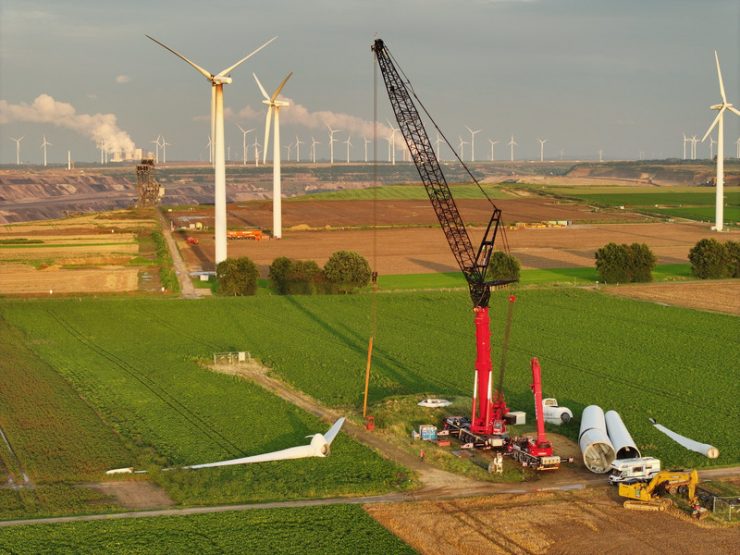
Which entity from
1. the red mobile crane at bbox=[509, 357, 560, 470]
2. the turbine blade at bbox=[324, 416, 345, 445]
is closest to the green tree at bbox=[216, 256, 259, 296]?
the turbine blade at bbox=[324, 416, 345, 445]

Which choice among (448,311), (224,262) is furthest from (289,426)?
(224,262)

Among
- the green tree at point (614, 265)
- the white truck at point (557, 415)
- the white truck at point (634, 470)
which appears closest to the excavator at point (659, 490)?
the white truck at point (634, 470)

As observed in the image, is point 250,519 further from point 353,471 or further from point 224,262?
point 224,262

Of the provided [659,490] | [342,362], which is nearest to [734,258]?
[342,362]

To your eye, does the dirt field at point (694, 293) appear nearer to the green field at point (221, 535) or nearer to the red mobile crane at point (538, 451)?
the red mobile crane at point (538, 451)

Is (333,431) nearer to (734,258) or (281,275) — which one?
(281,275)
